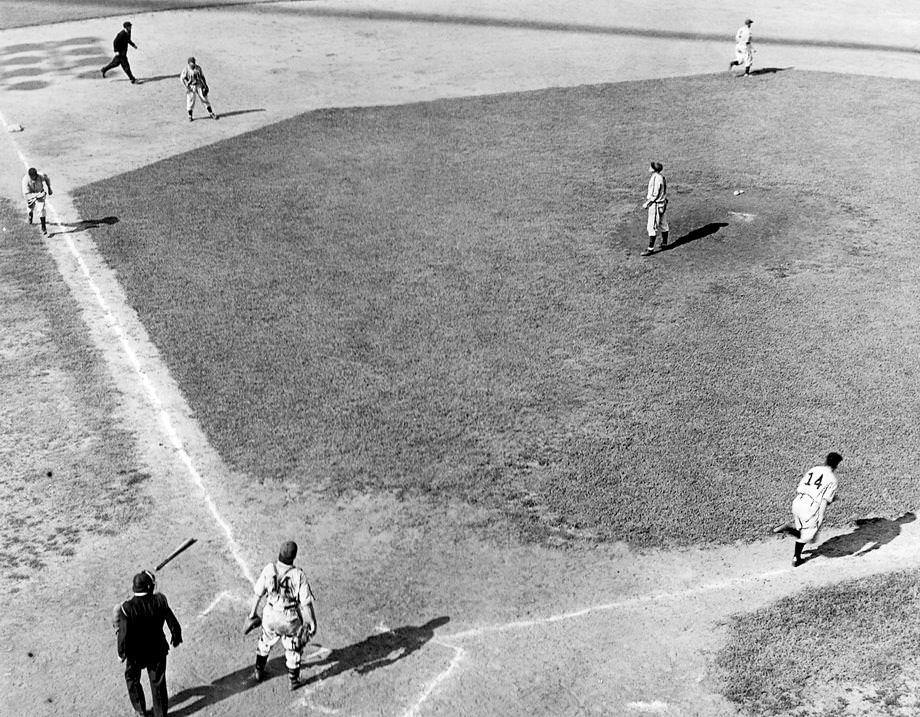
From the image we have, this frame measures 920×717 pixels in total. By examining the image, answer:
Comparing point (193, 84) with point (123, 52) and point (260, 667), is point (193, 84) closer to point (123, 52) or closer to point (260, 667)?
point (123, 52)

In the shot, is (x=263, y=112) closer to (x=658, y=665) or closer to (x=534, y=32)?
(x=534, y=32)

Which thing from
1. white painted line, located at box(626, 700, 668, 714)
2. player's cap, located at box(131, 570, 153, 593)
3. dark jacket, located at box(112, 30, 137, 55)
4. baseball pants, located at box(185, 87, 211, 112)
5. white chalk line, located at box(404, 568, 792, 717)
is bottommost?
white painted line, located at box(626, 700, 668, 714)

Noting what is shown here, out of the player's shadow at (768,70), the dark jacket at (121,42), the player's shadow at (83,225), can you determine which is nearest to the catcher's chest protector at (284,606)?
the player's shadow at (83,225)

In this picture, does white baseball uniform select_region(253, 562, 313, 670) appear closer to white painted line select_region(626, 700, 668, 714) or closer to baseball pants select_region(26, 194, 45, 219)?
white painted line select_region(626, 700, 668, 714)

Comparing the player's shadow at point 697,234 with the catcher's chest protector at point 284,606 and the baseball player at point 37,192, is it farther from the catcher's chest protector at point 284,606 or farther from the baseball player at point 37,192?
the catcher's chest protector at point 284,606

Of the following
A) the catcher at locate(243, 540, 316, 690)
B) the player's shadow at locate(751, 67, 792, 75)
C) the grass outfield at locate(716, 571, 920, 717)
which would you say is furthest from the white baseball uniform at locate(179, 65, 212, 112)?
the grass outfield at locate(716, 571, 920, 717)

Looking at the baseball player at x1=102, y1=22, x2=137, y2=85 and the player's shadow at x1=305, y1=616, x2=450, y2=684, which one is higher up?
the baseball player at x1=102, y1=22, x2=137, y2=85

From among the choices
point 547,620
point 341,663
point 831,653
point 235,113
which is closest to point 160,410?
point 341,663

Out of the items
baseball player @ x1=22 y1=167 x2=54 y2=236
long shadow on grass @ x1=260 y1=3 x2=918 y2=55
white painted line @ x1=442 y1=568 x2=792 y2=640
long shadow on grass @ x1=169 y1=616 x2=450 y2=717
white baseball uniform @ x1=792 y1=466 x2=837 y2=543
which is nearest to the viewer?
long shadow on grass @ x1=169 y1=616 x2=450 y2=717
